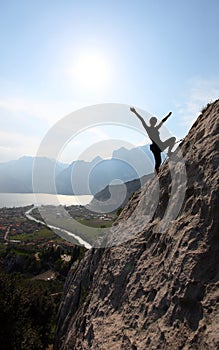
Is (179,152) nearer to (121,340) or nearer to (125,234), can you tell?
(125,234)

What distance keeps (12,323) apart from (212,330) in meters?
19.0

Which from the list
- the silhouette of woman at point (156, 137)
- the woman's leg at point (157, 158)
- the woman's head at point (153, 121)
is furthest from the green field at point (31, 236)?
the woman's head at point (153, 121)

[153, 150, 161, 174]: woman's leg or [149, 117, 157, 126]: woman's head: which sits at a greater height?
[149, 117, 157, 126]: woman's head

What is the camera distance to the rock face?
7.64 m

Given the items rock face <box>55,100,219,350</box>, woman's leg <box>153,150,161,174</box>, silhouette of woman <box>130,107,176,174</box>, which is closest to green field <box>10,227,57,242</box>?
woman's leg <box>153,150,161,174</box>

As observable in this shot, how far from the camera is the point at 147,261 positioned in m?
11.0

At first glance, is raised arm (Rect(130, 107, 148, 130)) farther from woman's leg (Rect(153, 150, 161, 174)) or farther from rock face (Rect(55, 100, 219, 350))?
rock face (Rect(55, 100, 219, 350))

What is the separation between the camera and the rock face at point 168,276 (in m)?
7.64

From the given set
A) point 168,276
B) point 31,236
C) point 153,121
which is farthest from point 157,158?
point 31,236

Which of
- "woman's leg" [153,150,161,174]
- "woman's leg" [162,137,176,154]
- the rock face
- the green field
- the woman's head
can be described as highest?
the woman's head

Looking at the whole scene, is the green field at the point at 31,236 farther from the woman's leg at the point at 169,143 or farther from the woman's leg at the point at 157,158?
the woman's leg at the point at 169,143

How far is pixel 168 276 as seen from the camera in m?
9.06

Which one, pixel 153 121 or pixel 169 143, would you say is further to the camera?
pixel 169 143

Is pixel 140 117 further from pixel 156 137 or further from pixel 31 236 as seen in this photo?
pixel 31 236
